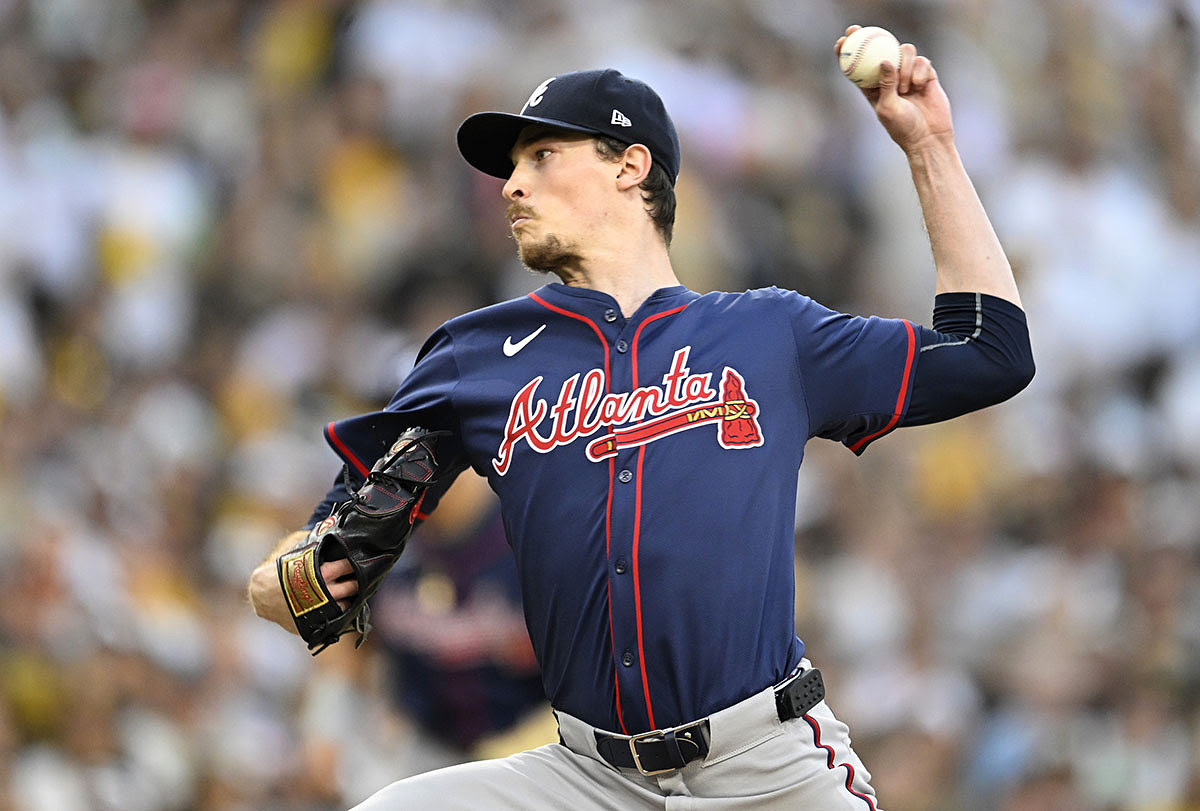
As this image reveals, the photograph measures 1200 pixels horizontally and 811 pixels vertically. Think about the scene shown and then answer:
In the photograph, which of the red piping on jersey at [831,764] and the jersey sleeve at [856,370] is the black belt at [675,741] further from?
the jersey sleeve at [856,370]

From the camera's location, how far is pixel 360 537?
2.84 metres

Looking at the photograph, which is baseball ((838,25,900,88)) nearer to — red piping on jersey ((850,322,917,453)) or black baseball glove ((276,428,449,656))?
red piping on jersey ((850,322,917,453))

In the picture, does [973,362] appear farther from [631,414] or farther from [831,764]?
[831,764]

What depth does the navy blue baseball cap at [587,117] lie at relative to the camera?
3.02m

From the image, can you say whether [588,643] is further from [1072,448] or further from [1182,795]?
[1072,448]

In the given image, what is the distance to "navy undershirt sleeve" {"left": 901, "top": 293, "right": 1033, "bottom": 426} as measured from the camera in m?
2.79

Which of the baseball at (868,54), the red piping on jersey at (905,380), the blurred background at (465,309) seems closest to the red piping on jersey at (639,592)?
the red piping on jersey at (905,380)

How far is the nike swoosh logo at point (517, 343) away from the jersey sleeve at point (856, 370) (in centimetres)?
50

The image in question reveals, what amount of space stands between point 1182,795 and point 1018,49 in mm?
3937

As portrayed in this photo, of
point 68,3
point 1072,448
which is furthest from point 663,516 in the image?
point 68,3

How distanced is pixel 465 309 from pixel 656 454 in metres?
3.56

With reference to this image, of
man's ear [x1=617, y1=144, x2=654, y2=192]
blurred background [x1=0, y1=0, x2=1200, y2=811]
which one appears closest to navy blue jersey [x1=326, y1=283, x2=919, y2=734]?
man's ear [x1=617, y1=144, x2=654, y2=192]

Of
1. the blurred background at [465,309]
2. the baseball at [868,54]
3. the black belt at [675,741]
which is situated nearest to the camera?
the black belt at [675,741]

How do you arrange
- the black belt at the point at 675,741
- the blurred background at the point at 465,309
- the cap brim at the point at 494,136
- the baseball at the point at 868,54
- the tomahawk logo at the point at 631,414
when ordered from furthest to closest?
1. the blurred background at the point at 465,309
2. the cap brim at the point at 494,136
3. the baseball at the point at 868,54
4. the tomahawk logo at the point at 631,414
5. the black belt at the point at 675,741
